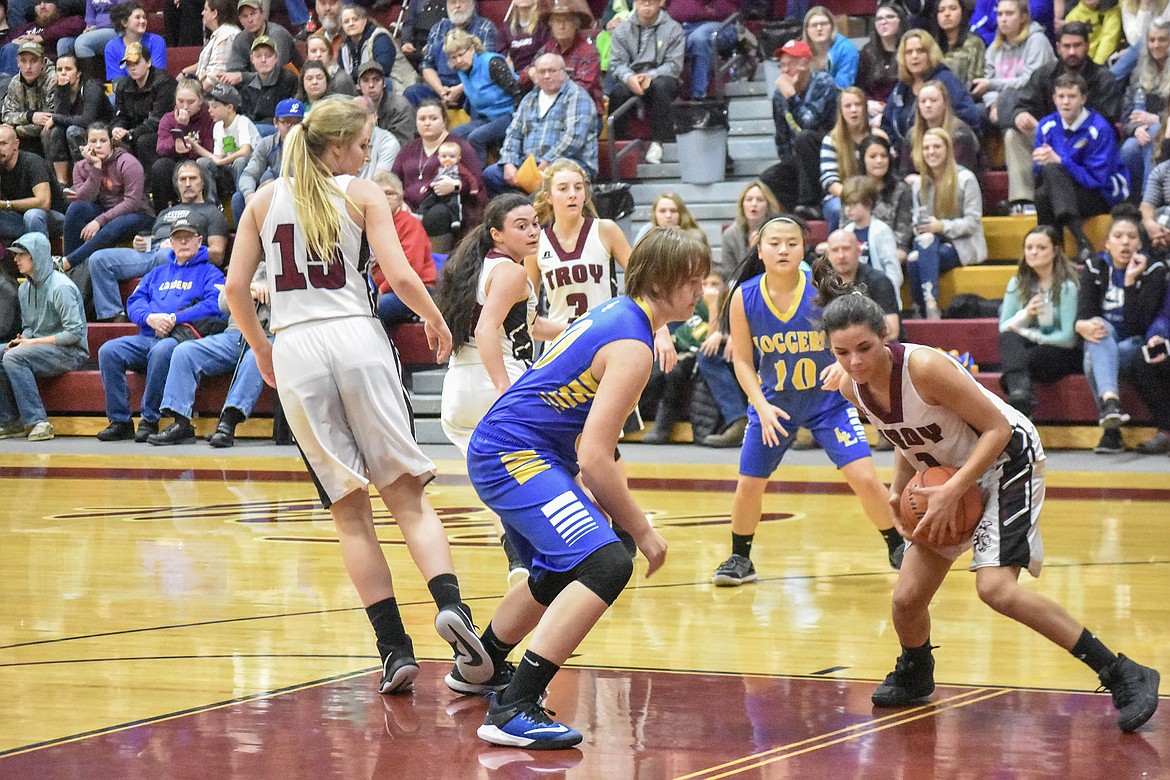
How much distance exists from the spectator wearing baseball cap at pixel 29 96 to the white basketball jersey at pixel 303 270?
11.8 meters

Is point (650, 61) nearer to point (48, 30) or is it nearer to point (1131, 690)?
point (48, 30)

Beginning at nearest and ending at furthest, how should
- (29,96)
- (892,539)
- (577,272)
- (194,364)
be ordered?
(892,539) < (577,272) < (194,364) < (29,96)

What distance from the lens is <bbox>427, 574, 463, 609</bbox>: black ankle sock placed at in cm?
444

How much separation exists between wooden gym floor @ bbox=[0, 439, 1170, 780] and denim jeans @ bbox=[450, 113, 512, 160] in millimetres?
5313

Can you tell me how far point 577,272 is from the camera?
22.7ft

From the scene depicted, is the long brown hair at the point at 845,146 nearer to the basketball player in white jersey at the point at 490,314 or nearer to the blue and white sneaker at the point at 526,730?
the basketball player in white jersey at the point at 490,314

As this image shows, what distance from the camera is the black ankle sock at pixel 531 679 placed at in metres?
3.89

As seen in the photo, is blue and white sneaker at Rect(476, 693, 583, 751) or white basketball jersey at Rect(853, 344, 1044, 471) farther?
white basketball jersey at Rect(853, 344, 1044, 471)

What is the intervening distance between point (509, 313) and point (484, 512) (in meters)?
2.18

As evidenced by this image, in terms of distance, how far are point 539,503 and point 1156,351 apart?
23.0ft

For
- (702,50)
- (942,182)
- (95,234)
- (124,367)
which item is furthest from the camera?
(95,234)

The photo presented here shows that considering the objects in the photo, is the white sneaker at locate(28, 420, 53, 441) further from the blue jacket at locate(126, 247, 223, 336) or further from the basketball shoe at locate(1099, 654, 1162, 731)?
the basketball shoe at locate(1099, 654, 1162, 731)

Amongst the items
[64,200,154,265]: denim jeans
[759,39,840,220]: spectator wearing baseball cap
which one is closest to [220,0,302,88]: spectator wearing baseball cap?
[64,200,154,265]: denim jeans

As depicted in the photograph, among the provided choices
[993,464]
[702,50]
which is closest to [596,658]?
[993,464]
